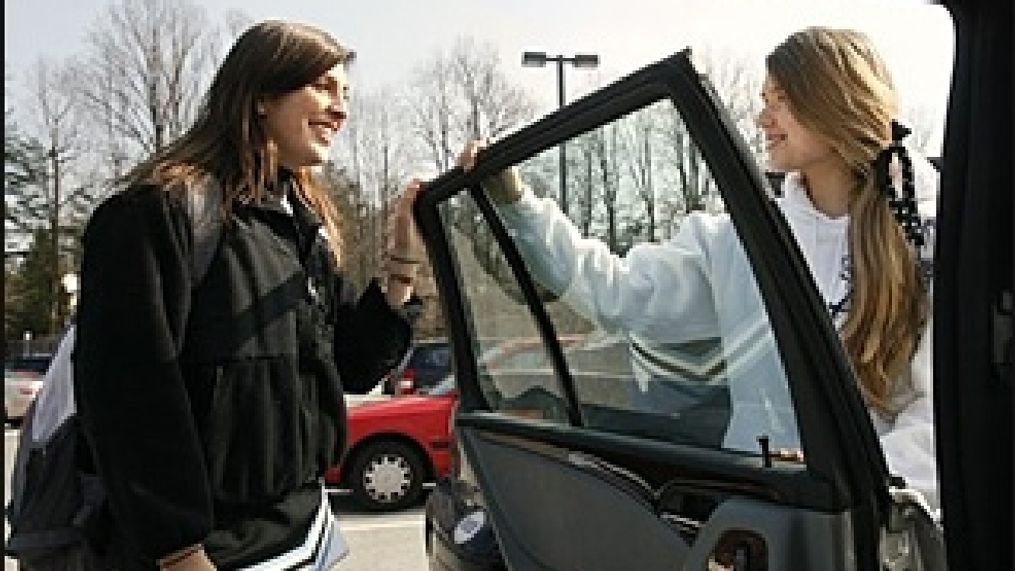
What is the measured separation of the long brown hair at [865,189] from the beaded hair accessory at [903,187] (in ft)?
0.04

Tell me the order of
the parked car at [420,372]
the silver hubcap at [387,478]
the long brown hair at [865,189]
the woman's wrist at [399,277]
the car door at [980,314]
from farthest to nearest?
1. the parked car at [420,372]
2. the silver hubcap at [387,478]
3. the woman's wrist at [399,277]
4. the long brown hair at [865,189]
5. the car door at [980,314]

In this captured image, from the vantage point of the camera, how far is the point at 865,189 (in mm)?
2340

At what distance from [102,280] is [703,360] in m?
0.97

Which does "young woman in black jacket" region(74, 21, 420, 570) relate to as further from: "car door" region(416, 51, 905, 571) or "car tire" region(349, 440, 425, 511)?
"car tire" region(349, 440, 425, 511)

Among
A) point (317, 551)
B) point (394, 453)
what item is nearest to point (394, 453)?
point (394, 453)

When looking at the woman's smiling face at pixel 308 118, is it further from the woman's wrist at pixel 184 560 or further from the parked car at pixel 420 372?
the parked car at pixel 420 372

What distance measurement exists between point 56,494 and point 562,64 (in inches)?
64.2

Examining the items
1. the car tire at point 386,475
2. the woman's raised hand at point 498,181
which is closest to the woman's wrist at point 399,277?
the woman's raised hand at point 498,181

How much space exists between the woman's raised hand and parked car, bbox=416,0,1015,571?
5.2 inches

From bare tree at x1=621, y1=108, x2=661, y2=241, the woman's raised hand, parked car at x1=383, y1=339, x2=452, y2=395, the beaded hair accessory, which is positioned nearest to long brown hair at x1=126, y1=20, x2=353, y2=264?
the woman's raised hand

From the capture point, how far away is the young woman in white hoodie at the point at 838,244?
211 centimetres

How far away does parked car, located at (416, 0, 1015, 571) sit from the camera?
150 cm

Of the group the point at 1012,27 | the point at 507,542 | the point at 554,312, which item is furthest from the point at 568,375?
the point at 1012,27

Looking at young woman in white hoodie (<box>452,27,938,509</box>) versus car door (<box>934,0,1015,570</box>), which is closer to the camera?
car door (<box>934,0,1015,570</box>)
